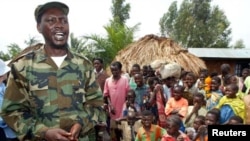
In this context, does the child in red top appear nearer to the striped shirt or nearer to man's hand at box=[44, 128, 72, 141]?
the striped shirt

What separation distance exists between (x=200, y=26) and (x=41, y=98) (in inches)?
1290

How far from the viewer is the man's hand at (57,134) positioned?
2293 millimetres

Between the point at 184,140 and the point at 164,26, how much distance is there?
112ft

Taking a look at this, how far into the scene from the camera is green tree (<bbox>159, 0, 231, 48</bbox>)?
110ft

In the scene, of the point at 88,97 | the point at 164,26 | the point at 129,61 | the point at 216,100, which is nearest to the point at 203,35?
the point at 164,26

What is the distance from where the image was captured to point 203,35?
33.8 m

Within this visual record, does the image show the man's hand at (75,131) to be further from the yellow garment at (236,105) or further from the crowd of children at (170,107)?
the yellow garment at (236,105)

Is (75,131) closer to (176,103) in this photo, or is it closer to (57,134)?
(57,134)

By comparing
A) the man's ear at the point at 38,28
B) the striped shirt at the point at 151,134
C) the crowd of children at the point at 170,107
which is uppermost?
the man's ear at the point at 38,28

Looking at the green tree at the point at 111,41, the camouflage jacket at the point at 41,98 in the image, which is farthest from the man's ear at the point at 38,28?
the green tree at the point at 111,41

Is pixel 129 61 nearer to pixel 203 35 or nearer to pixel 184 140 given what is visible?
pixel 184 140

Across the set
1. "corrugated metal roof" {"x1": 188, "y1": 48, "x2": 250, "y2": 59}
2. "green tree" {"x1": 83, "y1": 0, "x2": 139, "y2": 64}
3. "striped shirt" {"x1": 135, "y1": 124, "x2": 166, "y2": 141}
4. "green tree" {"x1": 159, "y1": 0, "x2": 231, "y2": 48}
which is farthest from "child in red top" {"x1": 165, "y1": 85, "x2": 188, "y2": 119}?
"green tree" {"x1": 159, "y1": 0, "x2": 231, "y2": 48}

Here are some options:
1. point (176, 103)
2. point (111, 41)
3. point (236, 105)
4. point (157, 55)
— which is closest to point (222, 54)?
point (111, 41)

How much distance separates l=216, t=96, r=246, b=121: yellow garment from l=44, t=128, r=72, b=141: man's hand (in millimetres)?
3327
